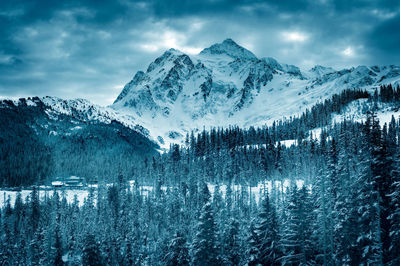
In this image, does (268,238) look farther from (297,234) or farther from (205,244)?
(205,244)

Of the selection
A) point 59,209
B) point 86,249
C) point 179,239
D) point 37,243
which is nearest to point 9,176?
point 59,209

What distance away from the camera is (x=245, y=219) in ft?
231

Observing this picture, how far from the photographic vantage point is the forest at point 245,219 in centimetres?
3356

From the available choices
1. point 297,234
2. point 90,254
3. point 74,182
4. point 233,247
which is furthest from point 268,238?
point 74,182

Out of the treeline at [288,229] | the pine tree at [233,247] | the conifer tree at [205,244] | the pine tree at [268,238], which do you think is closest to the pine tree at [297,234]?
the treeline at [288,229]

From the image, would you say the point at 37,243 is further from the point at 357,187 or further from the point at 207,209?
the point at 357,187

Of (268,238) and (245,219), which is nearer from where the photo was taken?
(268,238)

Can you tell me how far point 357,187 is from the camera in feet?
120

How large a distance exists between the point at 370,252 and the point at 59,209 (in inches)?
3939

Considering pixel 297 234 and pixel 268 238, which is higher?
pixel 297 234

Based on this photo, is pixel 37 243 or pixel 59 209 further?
pixel 59 209

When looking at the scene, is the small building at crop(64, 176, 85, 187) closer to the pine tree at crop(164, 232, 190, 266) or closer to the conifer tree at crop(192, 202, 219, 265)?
the pine tree at crop(164, 232, 190, 266)

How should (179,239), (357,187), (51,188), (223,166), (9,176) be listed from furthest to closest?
(9,176) < (51,188) < (223,166) < (179,239) < (357,187)

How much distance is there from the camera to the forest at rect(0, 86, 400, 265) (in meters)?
33.6
